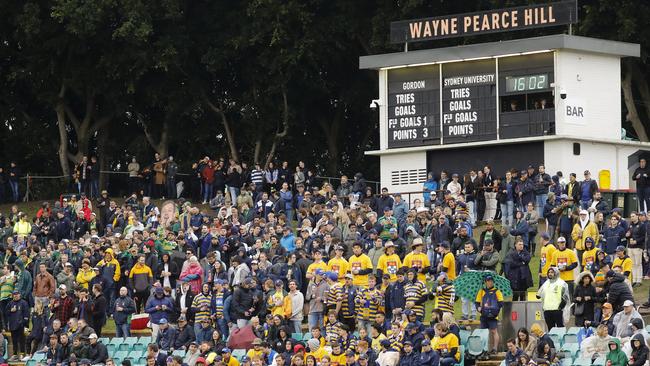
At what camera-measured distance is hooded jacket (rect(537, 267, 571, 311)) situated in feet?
91.9

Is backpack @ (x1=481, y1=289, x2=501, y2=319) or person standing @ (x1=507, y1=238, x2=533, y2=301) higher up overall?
person standing @ (x1=507, y1=238, x2=533, y2=301)

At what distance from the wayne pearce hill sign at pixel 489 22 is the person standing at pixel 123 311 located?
1254cm

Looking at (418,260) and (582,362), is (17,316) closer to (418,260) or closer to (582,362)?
(418,260)

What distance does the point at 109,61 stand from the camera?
5259 centimetres

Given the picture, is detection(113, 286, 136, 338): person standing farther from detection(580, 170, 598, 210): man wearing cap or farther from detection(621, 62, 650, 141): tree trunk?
detection(621, 62, 650, 141): tree trunk

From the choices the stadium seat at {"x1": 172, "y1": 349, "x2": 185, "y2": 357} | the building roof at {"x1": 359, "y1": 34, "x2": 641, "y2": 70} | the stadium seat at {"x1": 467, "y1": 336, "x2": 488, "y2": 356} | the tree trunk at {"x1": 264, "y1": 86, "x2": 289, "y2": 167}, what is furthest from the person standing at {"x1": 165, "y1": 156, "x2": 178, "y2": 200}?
the stadium seat at {"x1": 467, "y1": 336, "x2": 488, "y2": 356}

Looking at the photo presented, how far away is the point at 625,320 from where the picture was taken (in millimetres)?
26250

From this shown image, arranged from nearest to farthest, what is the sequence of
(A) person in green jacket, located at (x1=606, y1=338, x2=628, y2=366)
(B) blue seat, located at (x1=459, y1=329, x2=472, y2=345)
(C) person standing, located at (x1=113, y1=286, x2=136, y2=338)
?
(A) person in green jacket, located at (x1=606, y1=338, x2=628, y2=366) → (B) blue seat, located at (x1=459, y1=329, x2=472, y2=345) → (C) person standing, located at (x1=113, y1=286, x2=136, y2=338)

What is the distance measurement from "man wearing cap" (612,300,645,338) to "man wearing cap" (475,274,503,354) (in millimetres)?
2403

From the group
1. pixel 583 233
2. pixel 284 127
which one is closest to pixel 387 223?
pixel 583 233

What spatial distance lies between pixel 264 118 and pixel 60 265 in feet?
68.5

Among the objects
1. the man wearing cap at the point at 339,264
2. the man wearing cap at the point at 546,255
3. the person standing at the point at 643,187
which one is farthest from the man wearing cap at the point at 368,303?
the person standing at the point at 643,187

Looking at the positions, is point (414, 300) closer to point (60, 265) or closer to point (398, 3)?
point (60, 265)

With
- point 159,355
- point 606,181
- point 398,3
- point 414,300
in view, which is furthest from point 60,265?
point 398,3
